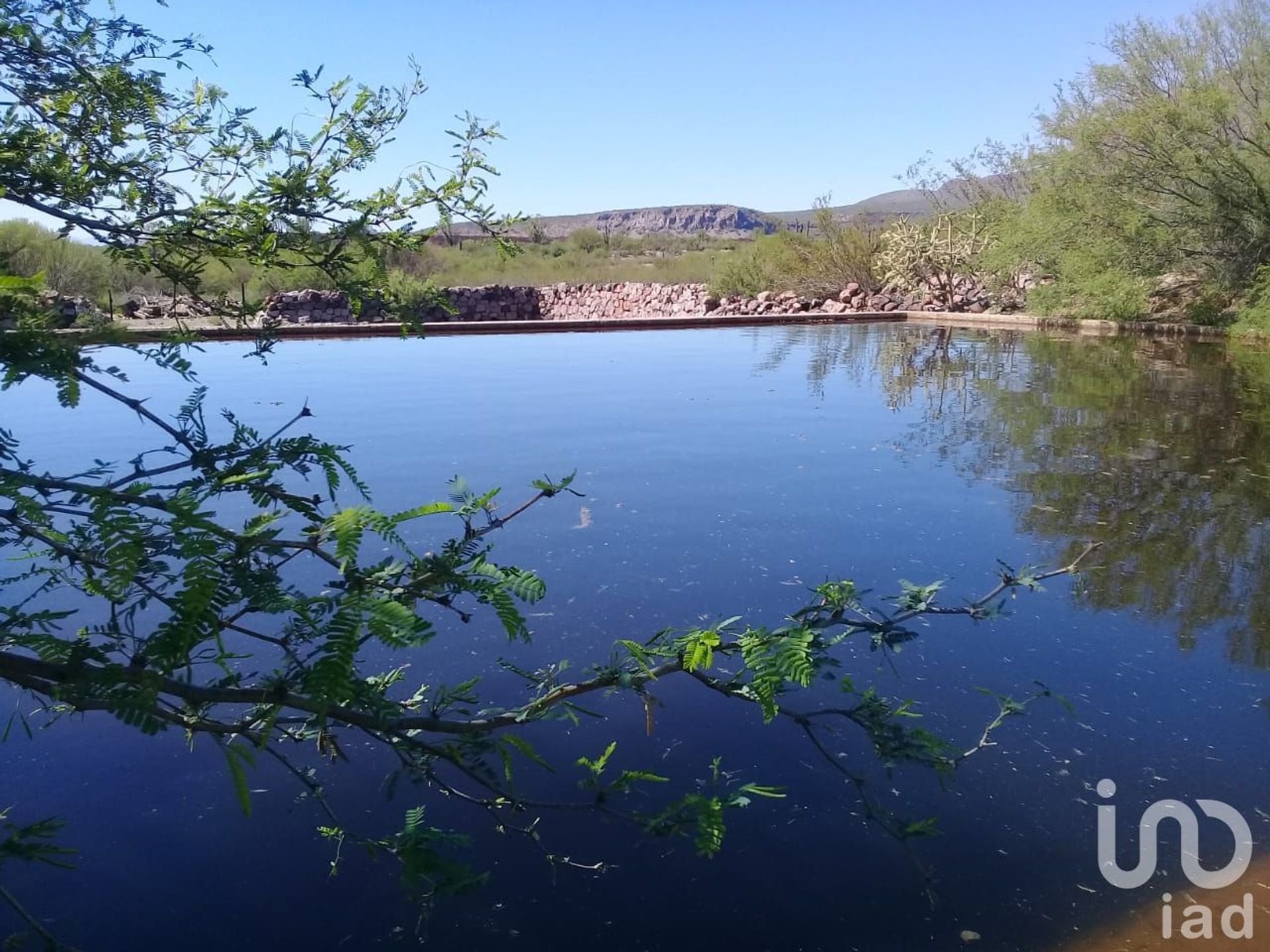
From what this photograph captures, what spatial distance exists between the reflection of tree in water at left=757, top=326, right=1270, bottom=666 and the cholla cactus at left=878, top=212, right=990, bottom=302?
8884mm

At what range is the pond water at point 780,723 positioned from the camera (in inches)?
97.9

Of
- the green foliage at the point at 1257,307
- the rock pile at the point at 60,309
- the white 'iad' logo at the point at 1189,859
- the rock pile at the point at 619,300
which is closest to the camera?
the rock pile at the point at 60,309

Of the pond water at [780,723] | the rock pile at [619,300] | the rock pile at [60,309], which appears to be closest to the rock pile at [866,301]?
the rock pile at [619,300]

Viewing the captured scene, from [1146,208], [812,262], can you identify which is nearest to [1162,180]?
[1146,208]

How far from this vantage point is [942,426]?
8.58m

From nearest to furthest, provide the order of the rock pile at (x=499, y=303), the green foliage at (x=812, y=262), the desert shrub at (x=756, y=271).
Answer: the rock pile at (x=499, y=303) < the green foliage at (x=812, y=262) < the desert shrub at (x=756, y=271)

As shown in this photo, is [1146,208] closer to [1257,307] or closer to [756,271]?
[1257,307]

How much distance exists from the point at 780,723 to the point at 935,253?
2195cm

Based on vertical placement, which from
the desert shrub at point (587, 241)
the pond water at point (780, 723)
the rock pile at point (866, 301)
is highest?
the desert shrub at point (587, 241)

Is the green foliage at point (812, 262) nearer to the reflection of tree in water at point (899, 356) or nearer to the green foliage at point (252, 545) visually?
the reflection of tree in water at point (899, 356)

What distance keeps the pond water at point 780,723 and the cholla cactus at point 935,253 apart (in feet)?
50.7

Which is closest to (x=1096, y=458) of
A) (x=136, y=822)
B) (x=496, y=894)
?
(x=496, y=894)

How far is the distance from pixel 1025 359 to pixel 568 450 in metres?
8.49

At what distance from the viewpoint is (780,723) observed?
333 cm
